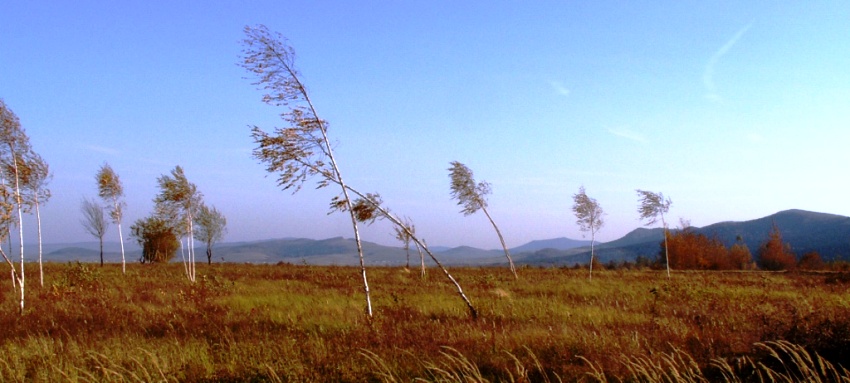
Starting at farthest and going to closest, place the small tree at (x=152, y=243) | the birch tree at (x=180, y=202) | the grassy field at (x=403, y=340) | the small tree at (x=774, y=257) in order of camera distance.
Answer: the small tree at (x=774, y=257), the small tree at (x=152, y=243), the birch tree at (x=180, y=202), the grassy field at (x=403, y=340)

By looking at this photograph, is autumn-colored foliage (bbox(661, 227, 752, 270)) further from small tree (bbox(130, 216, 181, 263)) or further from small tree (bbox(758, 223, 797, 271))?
small tree (bbox(130, 216, 181, 263))

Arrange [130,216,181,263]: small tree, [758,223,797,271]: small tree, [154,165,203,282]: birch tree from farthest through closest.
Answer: [758,223,797,271]: small tree
[130,216,181,263]: small tree
[154,165,203,282]: birch tree

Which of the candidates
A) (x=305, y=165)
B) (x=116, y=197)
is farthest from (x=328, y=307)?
(x=116, y=197)

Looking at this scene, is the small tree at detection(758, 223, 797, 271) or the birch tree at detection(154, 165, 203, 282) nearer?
the birch tree at detection(154, 165, 203, 282)

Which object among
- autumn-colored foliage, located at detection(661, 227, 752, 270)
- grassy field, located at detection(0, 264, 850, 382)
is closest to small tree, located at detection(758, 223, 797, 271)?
autumn-colored foliage, located at detection(661, 227, 752, 270)

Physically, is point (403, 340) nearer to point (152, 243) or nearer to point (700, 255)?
point (152, 243)

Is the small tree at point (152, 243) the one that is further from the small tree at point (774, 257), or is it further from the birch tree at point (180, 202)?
the small tree at point (774, 257)

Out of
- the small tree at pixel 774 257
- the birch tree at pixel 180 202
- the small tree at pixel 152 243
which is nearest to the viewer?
the birch tree at pixel 180 202

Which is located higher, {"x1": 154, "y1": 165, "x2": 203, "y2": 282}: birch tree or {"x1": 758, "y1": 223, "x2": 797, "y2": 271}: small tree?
{"x1": 154, "y1": 165, "x2": 203, "y2": 282}: birch tree

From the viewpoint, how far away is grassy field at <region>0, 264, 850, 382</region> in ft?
21.8

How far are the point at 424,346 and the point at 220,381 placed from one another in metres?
2.99

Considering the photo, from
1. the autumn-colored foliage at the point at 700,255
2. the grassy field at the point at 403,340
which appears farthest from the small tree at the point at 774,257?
the grassy field at the point at 403,340

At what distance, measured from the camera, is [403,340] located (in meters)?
8.68

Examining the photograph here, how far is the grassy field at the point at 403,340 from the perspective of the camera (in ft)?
21.8
